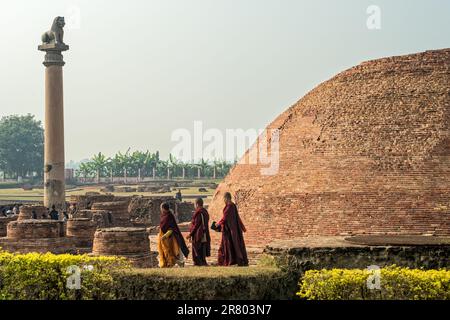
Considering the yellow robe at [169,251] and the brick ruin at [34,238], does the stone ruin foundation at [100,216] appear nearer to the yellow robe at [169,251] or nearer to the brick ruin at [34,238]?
the brick ruin at [34,238]

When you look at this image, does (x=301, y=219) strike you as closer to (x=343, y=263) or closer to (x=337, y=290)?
(x=343, y=263)

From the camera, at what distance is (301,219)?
1650 cm

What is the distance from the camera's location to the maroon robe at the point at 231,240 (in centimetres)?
1118

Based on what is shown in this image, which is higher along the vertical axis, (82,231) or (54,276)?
(54,276)

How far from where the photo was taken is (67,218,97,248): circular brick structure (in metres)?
21.4

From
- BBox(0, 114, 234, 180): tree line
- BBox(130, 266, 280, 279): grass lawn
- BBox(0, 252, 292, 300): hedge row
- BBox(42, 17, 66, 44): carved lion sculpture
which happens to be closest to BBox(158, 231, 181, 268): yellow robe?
BBox(0, 252, 292, 300): hedge row

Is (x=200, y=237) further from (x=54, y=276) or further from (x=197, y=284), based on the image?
(x=197, y=284)

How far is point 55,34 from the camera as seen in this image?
28000mm

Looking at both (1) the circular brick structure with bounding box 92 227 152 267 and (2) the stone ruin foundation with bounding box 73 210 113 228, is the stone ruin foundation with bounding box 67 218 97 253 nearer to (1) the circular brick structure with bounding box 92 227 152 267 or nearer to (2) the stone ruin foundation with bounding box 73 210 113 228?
(2) the stone ruin foundation with bounding box 73 210 113 228

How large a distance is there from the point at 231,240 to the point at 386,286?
110 inches

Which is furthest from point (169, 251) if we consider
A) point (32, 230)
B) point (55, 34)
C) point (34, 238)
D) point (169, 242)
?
point (55, 34)

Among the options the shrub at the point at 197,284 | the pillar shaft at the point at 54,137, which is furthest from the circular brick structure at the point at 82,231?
the shrub at the point at 197,284

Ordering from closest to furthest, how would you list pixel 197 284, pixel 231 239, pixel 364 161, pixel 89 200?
pixel 197 284 < pixel 231 239 < pixel 364 161 < pixel 89 200
